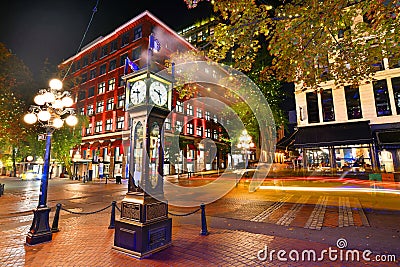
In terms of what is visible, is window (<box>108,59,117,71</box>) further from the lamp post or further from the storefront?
the lamp post

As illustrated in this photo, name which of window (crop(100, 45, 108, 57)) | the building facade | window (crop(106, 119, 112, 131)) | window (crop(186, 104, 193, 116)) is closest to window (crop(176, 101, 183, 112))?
the building facade

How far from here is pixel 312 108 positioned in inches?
818

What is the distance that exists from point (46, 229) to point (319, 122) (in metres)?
21.3

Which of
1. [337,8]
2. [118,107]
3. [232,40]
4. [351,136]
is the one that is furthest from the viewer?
[118,107]

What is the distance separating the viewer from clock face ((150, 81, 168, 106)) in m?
5.29

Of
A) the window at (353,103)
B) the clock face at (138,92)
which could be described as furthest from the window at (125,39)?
the clock face at (138,92)

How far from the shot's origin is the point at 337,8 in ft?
17.0

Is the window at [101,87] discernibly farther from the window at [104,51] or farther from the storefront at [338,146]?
the storefront at [338,146]

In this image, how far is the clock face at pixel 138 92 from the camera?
5.26m

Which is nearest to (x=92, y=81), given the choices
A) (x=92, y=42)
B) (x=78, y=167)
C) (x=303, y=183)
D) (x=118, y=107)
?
(x=92, y=42)

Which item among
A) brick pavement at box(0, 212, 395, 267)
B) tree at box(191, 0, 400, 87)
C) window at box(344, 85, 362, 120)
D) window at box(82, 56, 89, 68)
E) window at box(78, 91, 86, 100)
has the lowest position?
brick pavement at box(0, 212, 395, 267)

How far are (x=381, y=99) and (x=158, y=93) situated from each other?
2039 centimetres

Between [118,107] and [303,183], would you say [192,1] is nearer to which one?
[303,183]

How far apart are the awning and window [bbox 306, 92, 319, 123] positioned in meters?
0.97
